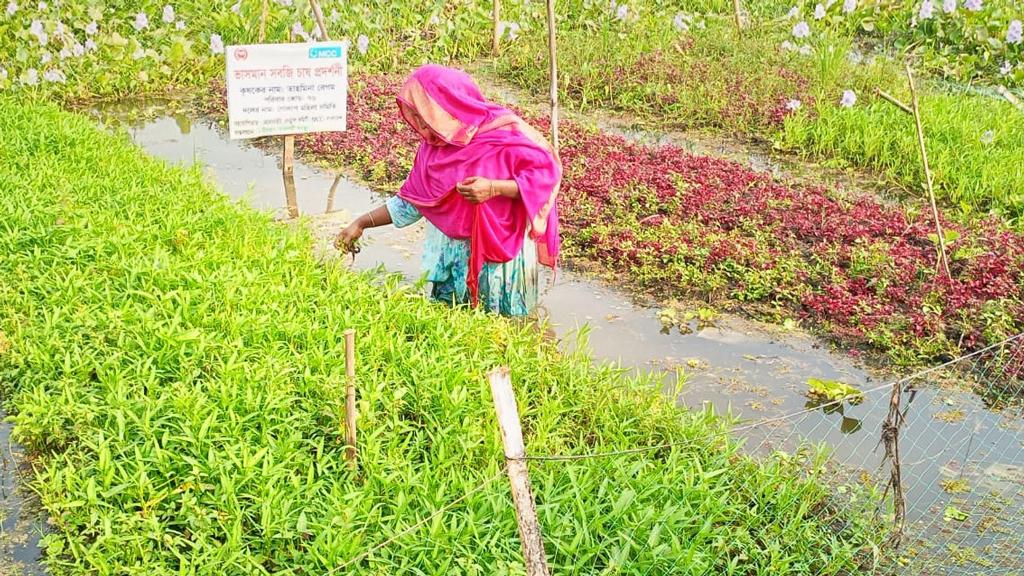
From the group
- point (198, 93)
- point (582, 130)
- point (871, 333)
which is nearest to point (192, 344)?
point (871, 333)

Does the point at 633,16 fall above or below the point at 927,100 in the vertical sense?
above

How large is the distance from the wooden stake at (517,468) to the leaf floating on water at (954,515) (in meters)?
1.89

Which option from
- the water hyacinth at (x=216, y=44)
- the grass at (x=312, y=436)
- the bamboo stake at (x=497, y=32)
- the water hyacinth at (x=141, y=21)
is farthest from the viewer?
the bamboo stake at (x=497, y=32)

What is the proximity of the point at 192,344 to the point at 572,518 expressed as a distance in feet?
5.81

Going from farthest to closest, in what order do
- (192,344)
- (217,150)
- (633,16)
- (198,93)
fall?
(633,16), (198,93), (217,150), (192,344)

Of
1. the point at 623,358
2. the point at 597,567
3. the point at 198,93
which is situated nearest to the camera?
the point at 597,567

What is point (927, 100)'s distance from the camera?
8406 millimetres

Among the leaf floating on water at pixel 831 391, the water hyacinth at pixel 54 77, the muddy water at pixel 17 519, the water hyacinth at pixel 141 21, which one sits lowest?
the muddy water at pixel 17 519

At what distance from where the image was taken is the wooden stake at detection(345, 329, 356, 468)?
10.3 feet

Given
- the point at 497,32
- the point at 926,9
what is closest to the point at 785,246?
the point at 926,9

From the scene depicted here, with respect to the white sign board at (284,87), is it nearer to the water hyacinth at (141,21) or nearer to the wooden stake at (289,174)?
the wooden stake at (289,174)

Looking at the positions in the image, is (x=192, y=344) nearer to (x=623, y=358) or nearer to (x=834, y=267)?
(x=623, y=358)

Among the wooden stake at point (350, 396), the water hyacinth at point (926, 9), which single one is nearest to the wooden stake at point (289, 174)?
the wooden stake at point (350, 396)

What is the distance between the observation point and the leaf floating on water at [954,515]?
11.9 ft
